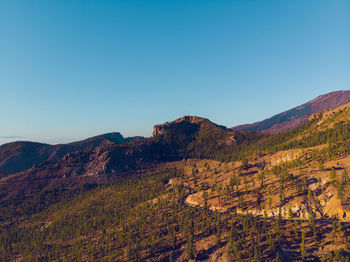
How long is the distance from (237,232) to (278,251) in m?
21.6

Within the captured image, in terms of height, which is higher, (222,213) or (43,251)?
(222,213)

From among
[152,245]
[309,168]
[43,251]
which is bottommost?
[43,251]

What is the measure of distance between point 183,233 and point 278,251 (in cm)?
5318

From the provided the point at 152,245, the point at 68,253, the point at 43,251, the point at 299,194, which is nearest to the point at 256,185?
the point at 299,194

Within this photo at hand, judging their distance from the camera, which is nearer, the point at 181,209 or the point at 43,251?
the point at 43,251

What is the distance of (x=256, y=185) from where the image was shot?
529ft

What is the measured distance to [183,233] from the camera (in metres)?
122

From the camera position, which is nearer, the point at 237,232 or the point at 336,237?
the point at 336,237

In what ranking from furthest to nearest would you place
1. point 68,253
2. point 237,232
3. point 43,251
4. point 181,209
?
point 181,209 → point 43,251 → point 68,253 → point 237,232

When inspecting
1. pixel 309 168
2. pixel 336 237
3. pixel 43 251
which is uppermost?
pixel 309 168

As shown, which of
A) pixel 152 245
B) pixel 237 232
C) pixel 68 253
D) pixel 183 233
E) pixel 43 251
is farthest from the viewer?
pixel 43 251

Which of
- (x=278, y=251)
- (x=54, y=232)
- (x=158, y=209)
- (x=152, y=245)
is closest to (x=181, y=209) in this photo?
(x=158, y=209)

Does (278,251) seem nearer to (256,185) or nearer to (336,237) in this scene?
(336,237)

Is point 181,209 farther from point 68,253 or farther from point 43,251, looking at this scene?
point 43,251
